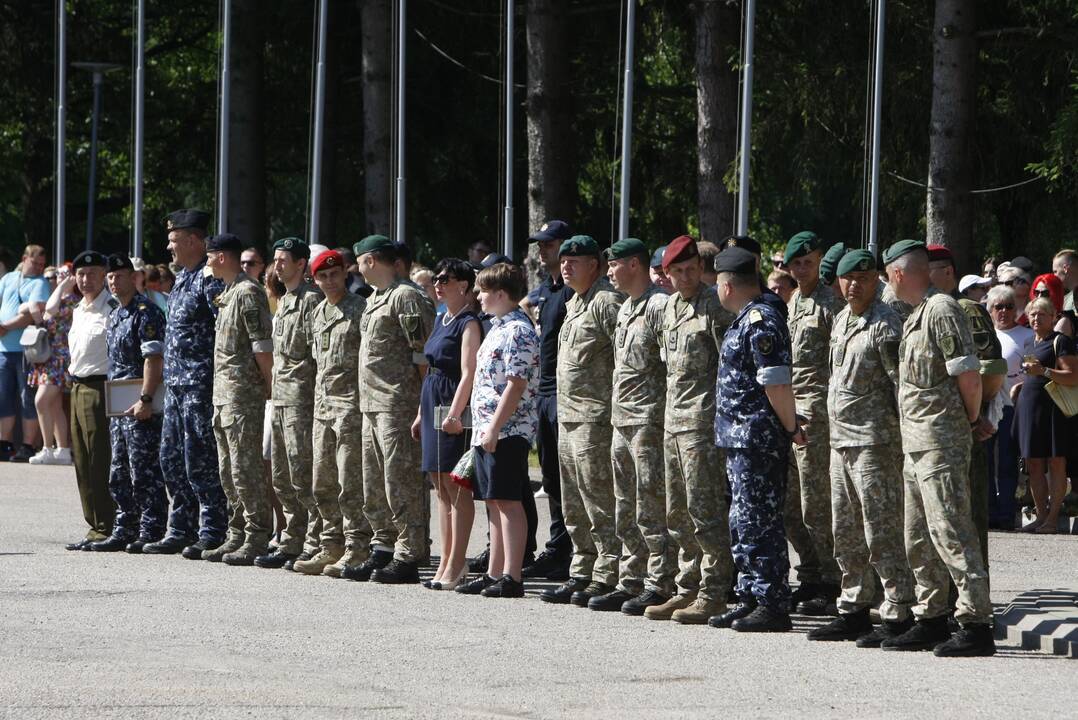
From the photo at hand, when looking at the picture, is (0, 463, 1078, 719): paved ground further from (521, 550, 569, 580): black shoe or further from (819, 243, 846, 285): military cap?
(819, 243, 846, 285): military cap

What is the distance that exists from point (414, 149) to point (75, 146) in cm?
1189

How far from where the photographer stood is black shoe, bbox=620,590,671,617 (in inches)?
383

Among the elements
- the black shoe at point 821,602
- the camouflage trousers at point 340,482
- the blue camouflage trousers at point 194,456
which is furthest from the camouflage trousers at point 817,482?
the blue camouflage trousers at point 194,456

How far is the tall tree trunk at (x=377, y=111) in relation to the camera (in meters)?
25.1

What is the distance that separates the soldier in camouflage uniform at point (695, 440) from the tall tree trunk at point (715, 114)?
11150 mm

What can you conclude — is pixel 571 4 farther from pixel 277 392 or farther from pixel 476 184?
pixel 277 392

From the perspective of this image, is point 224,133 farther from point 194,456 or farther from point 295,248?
point 295,248

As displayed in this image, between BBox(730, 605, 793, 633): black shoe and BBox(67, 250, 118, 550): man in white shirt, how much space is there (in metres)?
5.45

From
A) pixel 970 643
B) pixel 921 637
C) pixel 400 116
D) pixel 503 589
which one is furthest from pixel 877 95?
pixel 970 643

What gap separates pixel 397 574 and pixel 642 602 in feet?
6.07

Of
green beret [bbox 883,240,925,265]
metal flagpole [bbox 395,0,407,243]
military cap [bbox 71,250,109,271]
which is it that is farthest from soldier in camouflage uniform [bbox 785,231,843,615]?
metal flagpole [bbox 395,0,407,243]

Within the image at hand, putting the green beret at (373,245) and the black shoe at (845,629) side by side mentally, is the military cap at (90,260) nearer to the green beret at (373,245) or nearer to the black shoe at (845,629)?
the green beret at (373,245)

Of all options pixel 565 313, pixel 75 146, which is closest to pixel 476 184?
pixel 75 146

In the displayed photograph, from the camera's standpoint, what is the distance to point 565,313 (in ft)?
36.9
